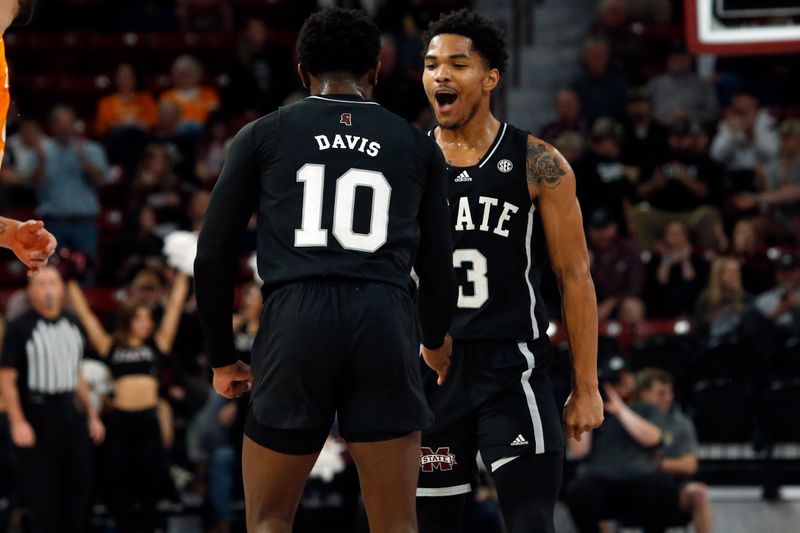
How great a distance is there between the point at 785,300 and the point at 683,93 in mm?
3657

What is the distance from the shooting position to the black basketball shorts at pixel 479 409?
17.6 ft

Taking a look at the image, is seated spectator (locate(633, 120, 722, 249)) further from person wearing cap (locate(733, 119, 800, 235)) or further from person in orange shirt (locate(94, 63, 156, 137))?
person in orange shirt (locate(94, 63, 156, 137))

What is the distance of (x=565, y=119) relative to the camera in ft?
46.1

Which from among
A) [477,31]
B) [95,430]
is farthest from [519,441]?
[95,430]

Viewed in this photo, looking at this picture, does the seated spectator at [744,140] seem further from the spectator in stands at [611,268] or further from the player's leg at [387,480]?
the player's leg at [387,480]

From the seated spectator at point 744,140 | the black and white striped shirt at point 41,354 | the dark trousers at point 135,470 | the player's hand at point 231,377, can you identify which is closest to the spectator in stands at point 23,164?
the black and white striped shirt at point 41,354

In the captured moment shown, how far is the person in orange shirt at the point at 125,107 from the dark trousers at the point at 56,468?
18.0ft

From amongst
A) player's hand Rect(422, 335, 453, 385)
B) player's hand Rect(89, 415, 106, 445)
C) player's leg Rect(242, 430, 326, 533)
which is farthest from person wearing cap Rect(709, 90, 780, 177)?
player's leg Rect(242, 430, 326, 533)

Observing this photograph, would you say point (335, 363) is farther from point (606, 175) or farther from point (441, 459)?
point (606, 175)

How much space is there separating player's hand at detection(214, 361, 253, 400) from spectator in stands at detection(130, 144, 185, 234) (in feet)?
28.3

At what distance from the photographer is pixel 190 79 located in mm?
14938

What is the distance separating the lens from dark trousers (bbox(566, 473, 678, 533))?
9.90 m

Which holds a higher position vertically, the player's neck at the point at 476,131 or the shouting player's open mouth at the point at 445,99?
the shouting player's open mouth at the point at 445,99

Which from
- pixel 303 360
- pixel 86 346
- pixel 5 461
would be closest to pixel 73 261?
pixel 86 346
